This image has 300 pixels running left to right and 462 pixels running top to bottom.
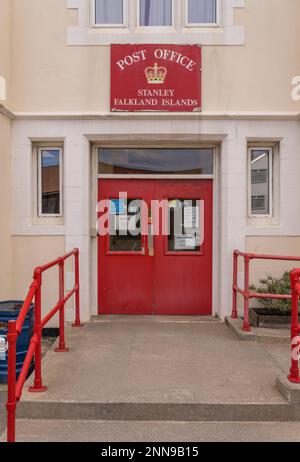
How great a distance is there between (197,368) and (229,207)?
2774 mm

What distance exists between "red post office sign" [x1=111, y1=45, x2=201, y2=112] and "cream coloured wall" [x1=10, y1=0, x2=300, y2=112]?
14cm

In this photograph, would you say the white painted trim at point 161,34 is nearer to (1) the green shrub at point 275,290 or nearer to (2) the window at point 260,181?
(2) the window at point 260,181

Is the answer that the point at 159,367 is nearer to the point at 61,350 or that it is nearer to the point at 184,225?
the point at 61,350

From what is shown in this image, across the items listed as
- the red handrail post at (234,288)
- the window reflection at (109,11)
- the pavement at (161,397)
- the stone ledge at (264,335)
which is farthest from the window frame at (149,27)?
the pavement at (161,397)

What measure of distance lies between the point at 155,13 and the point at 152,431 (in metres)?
5.91

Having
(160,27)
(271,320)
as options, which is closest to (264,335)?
(271,320)

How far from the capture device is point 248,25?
21.9 ft

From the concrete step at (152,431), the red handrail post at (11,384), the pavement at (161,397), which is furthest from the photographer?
the pavement at (161,397)

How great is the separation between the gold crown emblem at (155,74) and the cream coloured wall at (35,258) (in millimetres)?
2761

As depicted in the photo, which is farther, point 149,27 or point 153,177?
point 153,177

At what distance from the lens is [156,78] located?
6.68m

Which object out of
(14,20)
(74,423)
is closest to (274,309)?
(74,423)

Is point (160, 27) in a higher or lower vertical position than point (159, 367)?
higher

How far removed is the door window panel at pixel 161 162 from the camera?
713cm
